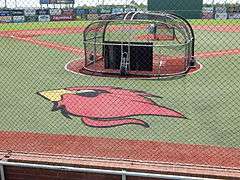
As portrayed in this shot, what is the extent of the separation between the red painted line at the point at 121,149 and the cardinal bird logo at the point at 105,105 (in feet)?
3.76

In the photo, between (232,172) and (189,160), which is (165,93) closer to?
(189,160)

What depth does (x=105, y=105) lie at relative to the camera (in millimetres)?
10117

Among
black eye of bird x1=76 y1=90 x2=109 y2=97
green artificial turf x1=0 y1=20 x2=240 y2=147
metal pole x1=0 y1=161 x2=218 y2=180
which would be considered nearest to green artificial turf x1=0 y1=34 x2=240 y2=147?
green artificial turf x1=0 y1=20 x2=240 y2=147

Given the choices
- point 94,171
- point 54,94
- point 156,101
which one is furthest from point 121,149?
point 54,94

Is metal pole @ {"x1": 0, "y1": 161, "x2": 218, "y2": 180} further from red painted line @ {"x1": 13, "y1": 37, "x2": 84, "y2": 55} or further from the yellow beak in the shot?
red painted line @ {"x1": 13, "y1": 37, "x2": 84, "y2": 55}

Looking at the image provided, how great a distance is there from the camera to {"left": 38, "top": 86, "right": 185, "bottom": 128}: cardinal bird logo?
8.94 m

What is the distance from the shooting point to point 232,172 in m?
4.99

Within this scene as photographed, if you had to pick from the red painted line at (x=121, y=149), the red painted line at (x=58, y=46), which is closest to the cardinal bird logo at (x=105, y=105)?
the red painted line at (x=121, y=149)

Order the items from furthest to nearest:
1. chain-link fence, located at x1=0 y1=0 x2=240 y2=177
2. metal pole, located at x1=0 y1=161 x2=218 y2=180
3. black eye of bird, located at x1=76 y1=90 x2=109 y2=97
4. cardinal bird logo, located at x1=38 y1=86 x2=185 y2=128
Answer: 1. black eye of bird, located at x1=76 y1=90 x2=109 y2=97
2. cardinal bird logo, located at x1=38 y1=86 x2=185 y2=128
3. chain-link fence, located at x1=0 y1=0 x2=240 y2=177
4. metal pole, located at x1=0 y1=161 x2=218 y2=180

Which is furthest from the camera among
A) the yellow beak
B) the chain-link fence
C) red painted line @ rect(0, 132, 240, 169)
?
the yellow beak

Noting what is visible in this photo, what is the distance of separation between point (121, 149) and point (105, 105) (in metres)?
3.21

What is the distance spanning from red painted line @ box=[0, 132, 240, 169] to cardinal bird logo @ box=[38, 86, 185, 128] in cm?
114

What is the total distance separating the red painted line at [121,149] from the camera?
6555mm

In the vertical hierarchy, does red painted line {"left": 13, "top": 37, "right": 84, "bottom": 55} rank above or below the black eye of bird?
below
